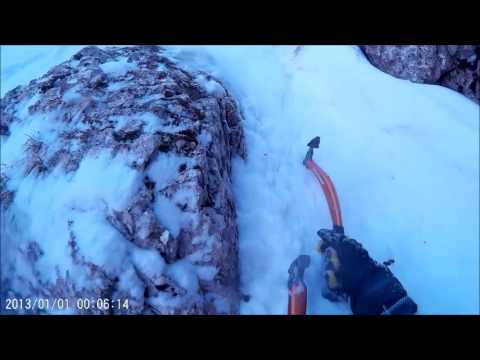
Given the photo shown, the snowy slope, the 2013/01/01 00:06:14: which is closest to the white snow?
the snowy slope

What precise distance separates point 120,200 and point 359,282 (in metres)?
2.25

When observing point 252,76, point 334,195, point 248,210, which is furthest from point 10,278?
point 252,76

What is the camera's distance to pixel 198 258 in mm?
2605

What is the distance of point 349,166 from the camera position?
162 inches

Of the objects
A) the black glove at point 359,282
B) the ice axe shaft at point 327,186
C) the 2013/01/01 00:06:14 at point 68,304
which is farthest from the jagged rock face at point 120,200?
the ice axe shaft at point 327,186

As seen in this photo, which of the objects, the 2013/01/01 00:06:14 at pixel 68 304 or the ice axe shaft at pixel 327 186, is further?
the ice axe shaft at pixel 327 186

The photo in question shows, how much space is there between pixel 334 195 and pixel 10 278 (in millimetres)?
3275

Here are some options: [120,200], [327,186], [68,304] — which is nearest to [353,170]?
[327,186]

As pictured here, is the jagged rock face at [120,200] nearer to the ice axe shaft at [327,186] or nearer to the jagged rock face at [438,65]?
the ice axe shaft at [327,186]

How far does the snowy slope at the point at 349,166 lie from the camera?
3.18 meters

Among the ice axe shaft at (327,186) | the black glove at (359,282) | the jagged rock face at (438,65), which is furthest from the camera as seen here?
the jagged rock face at (438,65)

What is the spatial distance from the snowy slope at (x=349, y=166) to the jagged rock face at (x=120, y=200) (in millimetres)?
492
